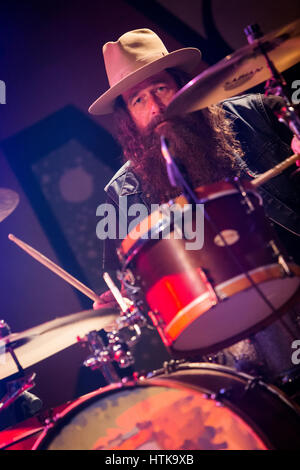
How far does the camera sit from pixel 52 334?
1426 millimetres

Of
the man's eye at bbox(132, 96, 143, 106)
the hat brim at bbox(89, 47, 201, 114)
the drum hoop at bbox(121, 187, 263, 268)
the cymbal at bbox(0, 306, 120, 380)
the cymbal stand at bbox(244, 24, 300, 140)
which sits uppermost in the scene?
the hat brim at bbox(89, 47, 201, 114)

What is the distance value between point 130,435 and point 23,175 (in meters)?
2.31

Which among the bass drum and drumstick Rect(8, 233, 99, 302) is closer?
the bass drum

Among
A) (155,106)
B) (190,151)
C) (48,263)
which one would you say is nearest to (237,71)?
(190,151)

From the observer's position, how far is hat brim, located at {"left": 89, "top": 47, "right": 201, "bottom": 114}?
2.46 metres

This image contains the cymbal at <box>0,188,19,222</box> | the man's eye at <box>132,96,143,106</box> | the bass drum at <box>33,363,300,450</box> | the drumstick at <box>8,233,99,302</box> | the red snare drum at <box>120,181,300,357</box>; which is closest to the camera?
the bass drum at <box>33,363,300,450</box>

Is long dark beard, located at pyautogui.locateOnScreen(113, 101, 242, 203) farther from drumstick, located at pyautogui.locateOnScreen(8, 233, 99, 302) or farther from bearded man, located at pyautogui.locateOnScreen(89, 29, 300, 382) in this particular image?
drumstick, located at pyautogui.locateOnScreen(8, 233, 99, 302)

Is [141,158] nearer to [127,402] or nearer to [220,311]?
[220,311]

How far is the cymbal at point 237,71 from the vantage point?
1438mm

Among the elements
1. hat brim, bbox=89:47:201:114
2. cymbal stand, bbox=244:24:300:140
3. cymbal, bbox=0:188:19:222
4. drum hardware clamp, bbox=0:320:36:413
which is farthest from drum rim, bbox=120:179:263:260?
hat brim, bbox=89:47:201:114

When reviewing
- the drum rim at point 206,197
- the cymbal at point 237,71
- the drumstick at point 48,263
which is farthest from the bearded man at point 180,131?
the drum rim at point 206,197

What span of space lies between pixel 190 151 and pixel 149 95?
541mm

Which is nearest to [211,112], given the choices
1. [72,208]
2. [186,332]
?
[72,208]

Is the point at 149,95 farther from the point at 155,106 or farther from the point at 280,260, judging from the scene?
the point at 280,260
